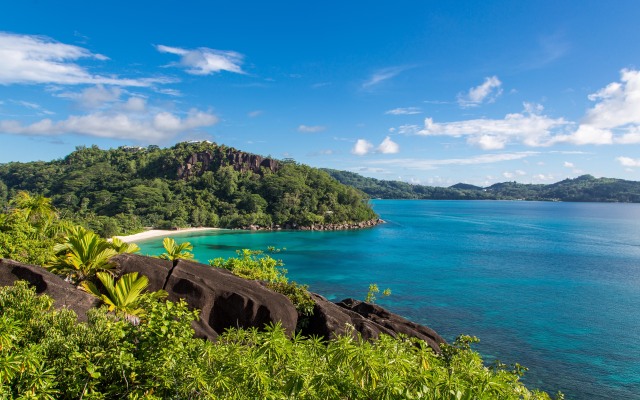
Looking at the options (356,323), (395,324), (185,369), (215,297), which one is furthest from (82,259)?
(395,324)

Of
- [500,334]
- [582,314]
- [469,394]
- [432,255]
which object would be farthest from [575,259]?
[469,394]

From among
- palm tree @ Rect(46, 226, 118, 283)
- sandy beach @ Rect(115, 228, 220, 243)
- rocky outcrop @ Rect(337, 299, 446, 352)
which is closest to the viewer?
palm tree @ Rect(46, 226, 118, 283)

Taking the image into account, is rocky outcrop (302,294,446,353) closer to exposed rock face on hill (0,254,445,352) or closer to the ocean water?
exposed rock face on hill (0,254,445,352)

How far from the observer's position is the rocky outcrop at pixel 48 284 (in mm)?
9414

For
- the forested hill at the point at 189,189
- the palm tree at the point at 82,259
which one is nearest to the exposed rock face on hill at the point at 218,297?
the palm tree at the point at 82,259

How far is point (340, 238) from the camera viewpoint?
83.1m

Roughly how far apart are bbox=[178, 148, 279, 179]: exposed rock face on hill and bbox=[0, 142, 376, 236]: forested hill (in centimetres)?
29

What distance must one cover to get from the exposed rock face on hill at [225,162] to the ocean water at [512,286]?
3992cm

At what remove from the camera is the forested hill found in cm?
9519

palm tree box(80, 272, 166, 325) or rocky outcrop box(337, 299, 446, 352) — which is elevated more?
palm tree box(80, 272, 166, 325)

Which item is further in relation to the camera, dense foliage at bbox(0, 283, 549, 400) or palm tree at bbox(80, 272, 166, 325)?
palm tree at bbox(80, 272, 166, 325)

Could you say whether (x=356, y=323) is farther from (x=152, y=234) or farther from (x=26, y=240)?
A: (x=152, y=234)

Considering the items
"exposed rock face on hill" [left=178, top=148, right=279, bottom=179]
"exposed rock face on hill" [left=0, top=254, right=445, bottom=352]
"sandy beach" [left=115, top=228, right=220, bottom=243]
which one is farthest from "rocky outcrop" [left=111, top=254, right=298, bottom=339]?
"exposed rock face on hill" [left=178, top=148, right=279, bottom=179]

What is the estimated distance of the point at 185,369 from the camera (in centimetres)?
569
